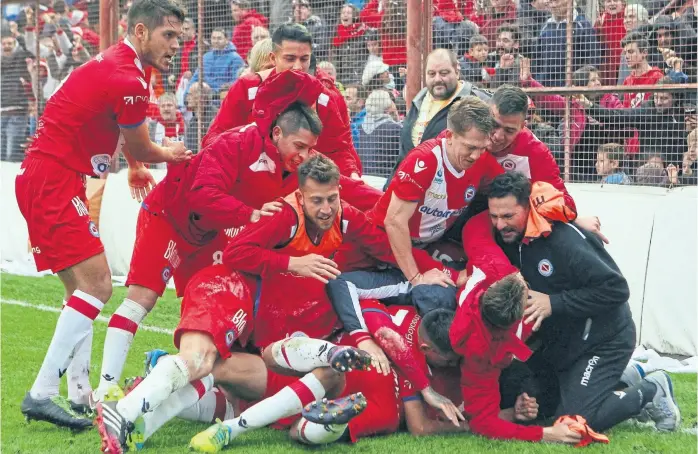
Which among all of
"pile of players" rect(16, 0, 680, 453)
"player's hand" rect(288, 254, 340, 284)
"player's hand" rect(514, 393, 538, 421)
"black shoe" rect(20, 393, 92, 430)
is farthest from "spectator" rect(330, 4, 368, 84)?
"black shoe" rect(20, 393, 92, 430)

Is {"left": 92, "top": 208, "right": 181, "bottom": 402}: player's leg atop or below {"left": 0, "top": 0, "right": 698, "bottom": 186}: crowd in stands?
below

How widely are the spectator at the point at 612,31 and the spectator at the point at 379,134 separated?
6.72 ft

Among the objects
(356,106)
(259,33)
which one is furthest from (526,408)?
(259,33)

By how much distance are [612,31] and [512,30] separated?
87cm

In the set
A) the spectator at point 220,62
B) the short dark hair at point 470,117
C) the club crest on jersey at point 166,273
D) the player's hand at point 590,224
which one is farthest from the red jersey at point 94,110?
the spectator at point 220,62

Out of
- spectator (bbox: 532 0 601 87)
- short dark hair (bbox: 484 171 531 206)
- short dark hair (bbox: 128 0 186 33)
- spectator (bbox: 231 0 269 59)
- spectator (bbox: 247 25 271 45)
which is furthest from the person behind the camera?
spectator (bbox: 231 0 269 59)

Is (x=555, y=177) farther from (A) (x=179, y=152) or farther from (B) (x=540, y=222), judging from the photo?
(A) (x=179, y=152)

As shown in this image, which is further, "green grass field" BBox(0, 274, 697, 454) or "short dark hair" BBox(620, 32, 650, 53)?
"short dark hair" BBox(620, 32, 650, 53)

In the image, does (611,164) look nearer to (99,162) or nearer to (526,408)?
(526,408)

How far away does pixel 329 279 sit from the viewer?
5.34 metres

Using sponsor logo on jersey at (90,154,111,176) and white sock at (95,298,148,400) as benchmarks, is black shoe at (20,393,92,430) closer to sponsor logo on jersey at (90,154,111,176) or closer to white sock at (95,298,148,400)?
white sock at (95,298,148,400)

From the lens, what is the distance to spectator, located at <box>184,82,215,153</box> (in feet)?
35.9

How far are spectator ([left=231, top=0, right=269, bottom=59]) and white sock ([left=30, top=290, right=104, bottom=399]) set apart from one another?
5.46m

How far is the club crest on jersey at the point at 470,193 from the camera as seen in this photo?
18.5 feet
